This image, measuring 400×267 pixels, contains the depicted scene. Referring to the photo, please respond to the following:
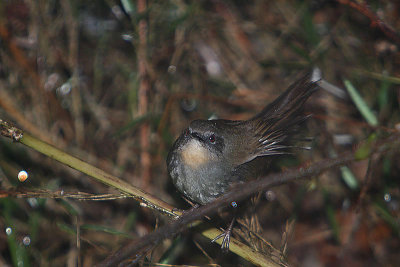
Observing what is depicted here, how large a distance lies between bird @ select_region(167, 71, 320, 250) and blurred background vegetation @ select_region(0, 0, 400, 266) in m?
0.58

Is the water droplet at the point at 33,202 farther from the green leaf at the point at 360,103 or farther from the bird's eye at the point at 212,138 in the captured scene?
the green leaf at the point at 360,103

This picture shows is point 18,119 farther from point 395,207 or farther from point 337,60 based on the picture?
point 395,207

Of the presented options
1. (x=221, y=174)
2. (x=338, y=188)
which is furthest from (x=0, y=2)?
(x=338, y=188)

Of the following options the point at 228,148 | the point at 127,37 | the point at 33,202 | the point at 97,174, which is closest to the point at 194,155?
the point at 228,148

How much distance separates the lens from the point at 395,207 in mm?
3457

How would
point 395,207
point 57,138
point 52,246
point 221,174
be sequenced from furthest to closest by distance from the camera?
point 57,138 → point 395,207 → point 52,246 → point 221,174

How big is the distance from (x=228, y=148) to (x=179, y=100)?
1.09 m

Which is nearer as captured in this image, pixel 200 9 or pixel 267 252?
pixel 267 252

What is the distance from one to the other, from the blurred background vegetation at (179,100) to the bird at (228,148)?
580 millimetres

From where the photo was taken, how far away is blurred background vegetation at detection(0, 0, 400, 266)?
343 centimetres

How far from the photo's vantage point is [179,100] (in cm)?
389

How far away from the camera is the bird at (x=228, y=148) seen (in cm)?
282

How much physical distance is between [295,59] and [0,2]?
2.78 meters

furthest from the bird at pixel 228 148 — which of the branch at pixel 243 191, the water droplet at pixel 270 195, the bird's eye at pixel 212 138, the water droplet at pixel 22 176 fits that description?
the water droplet at pixel 22 176
